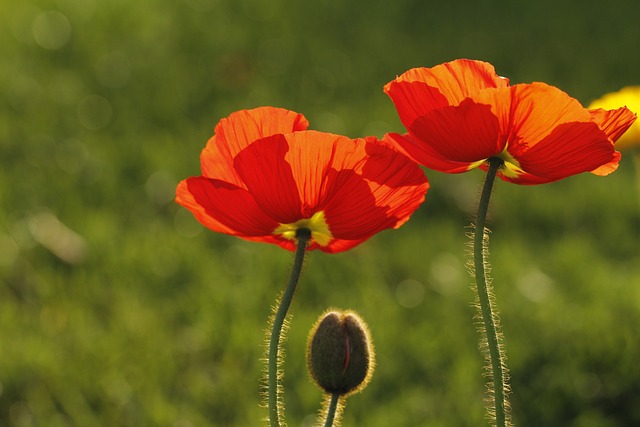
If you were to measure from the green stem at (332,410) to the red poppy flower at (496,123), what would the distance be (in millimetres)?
256

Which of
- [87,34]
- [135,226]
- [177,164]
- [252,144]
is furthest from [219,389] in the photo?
[87,34]

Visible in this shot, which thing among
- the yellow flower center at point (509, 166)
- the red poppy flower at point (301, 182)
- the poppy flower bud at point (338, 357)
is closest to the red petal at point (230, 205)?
Result: the red poppy flower at point (301, 182)

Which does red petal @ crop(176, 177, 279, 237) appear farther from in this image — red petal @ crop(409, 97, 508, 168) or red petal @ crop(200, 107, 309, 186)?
red petal @ crop(409, 97, 508, 168)

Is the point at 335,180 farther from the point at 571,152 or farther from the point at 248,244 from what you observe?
the point at 248,244

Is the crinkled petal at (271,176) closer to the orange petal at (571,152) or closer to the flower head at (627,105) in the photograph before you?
the orange petal at (571,152)

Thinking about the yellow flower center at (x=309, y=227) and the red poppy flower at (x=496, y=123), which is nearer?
the red poppy flower at (x=496, y=123)

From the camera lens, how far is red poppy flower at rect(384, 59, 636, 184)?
976 millimetres

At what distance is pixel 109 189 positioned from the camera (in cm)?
325

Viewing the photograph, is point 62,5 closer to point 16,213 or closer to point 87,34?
point 87,34

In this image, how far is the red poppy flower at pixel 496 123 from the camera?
976 millimetres

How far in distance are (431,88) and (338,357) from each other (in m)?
0.29

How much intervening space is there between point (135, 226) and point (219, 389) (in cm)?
88

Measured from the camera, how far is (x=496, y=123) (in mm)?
980

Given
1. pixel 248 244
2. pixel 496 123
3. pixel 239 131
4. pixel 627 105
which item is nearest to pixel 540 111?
pixel 496 123
